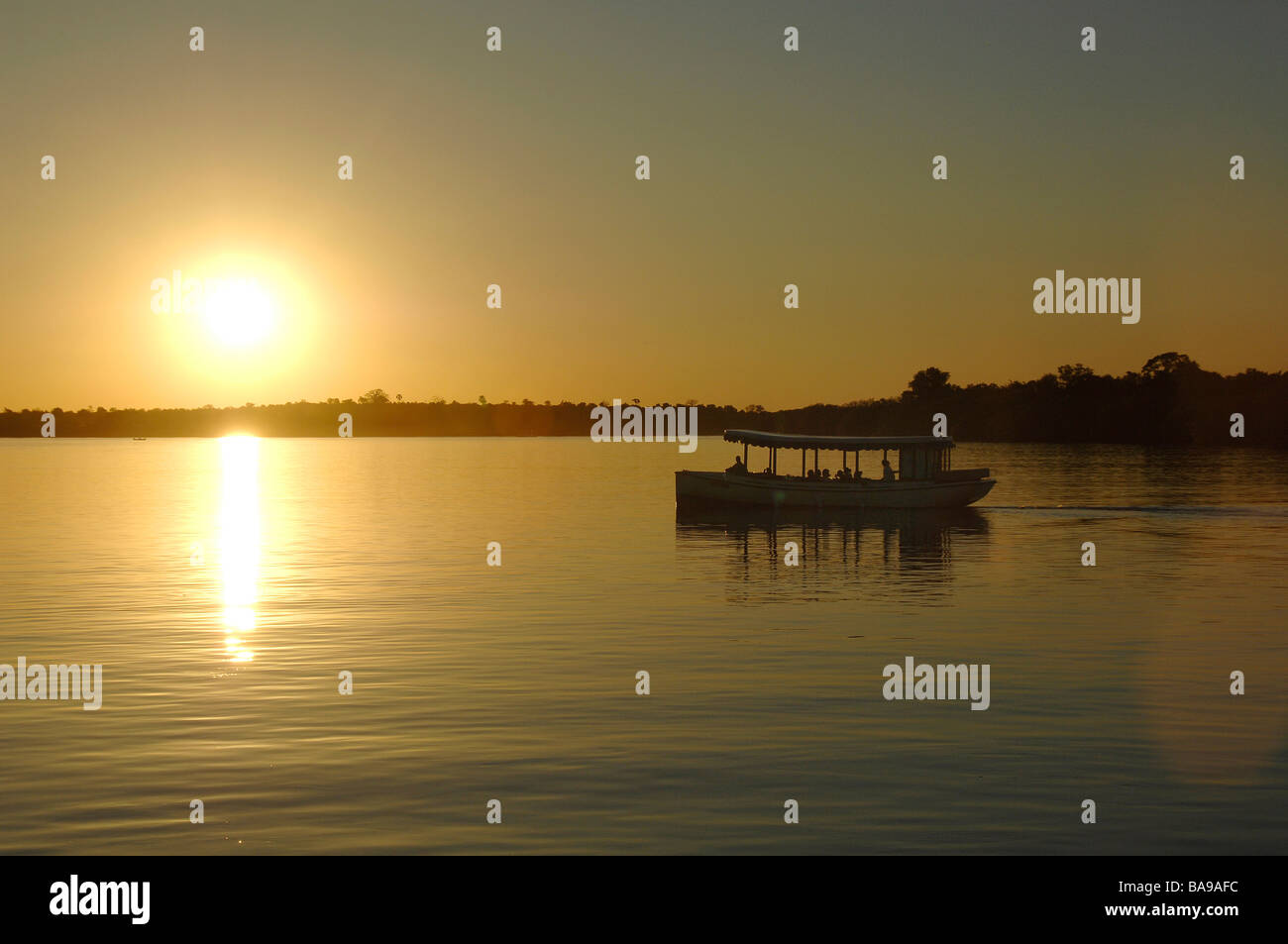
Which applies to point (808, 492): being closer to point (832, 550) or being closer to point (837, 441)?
point (837, 441)

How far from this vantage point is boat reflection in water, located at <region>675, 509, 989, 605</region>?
52656mm

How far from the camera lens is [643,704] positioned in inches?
1110

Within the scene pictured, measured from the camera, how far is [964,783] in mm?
21266

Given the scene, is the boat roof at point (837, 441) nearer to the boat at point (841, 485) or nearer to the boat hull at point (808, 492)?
the boat at point (841, 485)

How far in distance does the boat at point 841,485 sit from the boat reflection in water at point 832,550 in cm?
129

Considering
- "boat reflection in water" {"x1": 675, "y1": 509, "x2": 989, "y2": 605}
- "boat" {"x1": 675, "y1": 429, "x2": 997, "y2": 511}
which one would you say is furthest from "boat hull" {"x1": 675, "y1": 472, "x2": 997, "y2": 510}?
"boat reflection in water" {"x1": 675, "y1": 509, "x2": 989, "y2": 605}

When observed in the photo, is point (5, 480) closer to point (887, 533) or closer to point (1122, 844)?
point (887, 533)

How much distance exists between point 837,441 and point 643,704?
68.9 metres

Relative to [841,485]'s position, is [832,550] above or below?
below

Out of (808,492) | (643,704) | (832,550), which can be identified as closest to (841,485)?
(808,492)

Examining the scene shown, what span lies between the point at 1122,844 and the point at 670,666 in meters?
16.3

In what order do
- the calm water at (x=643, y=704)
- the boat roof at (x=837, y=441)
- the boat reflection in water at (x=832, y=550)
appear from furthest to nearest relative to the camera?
the boat roof at (x=837, y=441)
the boat reflection in water at (x=832, y=550)
the calm water at (x=643, y=704)

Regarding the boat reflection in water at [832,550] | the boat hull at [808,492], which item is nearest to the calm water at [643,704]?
the boat reflection in water at [832,550]

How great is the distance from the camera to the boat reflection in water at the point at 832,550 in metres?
52.7
